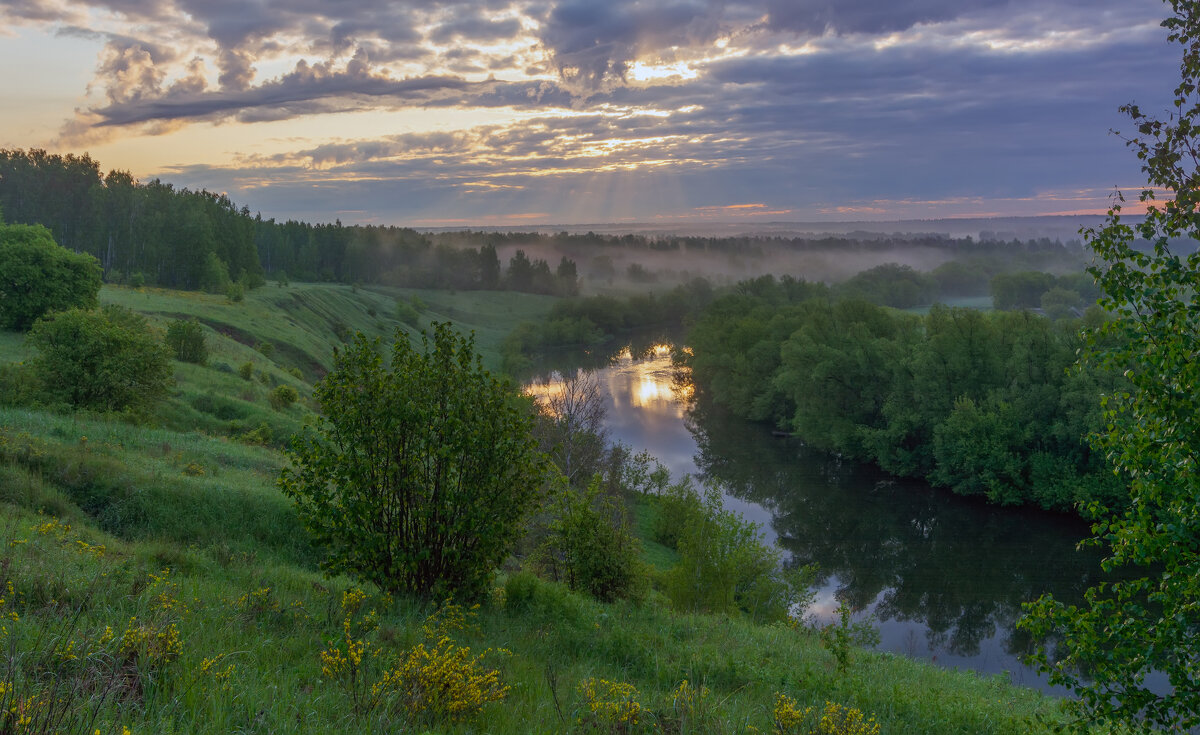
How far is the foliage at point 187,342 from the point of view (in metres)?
36.7

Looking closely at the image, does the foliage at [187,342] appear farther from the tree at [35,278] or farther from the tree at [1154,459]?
the tree at [1154,459]

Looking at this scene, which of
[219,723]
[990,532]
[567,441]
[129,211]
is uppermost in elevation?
[129,211]

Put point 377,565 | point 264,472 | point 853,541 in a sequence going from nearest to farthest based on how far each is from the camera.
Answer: point 377,565 < point 264,472 < point 853,541

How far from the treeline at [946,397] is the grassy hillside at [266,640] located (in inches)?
1248

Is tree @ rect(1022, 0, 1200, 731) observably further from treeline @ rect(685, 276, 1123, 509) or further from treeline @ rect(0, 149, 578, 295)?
treeline @ rect(0, 149, 578, 295)

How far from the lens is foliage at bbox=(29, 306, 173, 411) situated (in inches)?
904

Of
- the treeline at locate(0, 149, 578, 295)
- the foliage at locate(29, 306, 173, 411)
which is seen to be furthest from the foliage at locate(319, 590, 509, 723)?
the treeline at locate(0, 149, 578, 295)

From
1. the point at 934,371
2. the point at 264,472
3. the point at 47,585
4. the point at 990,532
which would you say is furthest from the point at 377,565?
the point at 934,371

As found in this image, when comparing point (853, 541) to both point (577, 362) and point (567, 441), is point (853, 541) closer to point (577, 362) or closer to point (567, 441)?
point (567, 441)

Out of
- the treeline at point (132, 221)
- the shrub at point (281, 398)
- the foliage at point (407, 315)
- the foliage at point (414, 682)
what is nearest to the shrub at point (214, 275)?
the treeline at point (132, 221)

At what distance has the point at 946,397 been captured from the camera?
49.0 meters

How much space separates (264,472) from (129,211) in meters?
91.6

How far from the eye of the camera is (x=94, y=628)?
6.36 metres

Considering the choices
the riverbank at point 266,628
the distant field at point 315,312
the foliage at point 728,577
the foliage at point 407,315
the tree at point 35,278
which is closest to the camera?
the riverbank at point 266,628
